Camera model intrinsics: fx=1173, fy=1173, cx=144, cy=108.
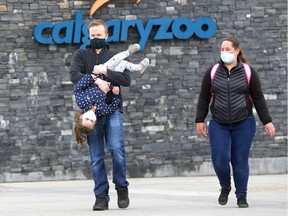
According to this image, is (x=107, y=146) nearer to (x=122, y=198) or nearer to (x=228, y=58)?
(x=122, y=198)

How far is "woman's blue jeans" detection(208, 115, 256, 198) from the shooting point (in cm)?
1206

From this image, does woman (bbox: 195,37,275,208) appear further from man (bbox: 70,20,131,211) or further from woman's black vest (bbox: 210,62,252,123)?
man (bbox: 70,20,131,211)

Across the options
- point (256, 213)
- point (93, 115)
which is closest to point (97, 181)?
point (93, 115)

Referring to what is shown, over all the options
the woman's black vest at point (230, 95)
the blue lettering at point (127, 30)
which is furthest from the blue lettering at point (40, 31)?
the woman's black vest at point (230, 95)

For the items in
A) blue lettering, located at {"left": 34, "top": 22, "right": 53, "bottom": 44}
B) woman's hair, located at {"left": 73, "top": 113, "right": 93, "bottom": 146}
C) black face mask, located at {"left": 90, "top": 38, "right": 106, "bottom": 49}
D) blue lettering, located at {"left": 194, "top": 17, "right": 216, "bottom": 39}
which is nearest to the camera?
woman's hair, located at {"left": 73, "top": 113, "right": 93, "bottom": 146}

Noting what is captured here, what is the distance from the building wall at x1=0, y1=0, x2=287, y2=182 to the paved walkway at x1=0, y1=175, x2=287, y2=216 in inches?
31.1

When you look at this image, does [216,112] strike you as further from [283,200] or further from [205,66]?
[205,66]

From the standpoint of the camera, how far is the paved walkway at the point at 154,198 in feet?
37.7

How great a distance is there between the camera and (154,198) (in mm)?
13859

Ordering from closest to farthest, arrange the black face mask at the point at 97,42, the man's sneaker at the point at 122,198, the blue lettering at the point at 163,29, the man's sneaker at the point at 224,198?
the black face mask at the point at 97,42 → the man's sneaker at the point at 122,198 → the man's sneaker at the point at 224,198 → the blue lettering at the point at 163,29

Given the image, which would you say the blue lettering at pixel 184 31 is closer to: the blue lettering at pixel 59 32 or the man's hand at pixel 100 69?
the blue lettering at pixel 59 32

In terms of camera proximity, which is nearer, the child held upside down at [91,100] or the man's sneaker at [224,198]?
the child held upside down at [91,100]

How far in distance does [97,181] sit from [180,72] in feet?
29.6

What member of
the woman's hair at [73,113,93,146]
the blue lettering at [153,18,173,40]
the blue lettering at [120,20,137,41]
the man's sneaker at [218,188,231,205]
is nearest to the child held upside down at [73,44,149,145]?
the woman's hair at [73,113,93,146]
